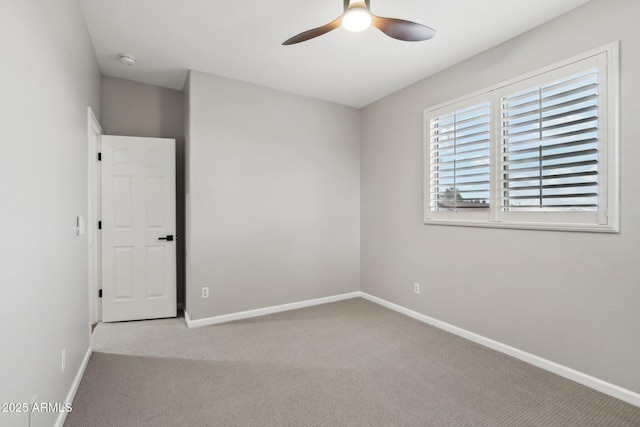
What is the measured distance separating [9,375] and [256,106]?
10.5 ft

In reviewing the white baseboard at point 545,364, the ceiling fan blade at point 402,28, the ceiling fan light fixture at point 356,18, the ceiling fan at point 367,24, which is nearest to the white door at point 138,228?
the ceiling fan at point 367,24

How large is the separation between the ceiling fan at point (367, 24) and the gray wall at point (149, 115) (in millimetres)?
2389

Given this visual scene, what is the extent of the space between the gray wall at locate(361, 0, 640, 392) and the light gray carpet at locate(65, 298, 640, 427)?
29cm

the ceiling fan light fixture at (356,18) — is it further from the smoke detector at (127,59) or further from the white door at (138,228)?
the white door at (138,228)

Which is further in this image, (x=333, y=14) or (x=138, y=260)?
(x=138, y=260)

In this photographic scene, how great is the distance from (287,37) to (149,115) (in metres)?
2.10

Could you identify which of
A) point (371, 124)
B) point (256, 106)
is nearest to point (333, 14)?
point (256, 106)

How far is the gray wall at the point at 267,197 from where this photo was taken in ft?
11.5

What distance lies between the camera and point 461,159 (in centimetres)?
319

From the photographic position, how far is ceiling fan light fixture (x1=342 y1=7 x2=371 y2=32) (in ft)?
6.29

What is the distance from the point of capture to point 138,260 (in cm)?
362

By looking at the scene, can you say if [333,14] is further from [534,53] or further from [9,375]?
[9,375]

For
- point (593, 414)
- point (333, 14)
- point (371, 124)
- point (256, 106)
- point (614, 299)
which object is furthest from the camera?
point (371, 124)

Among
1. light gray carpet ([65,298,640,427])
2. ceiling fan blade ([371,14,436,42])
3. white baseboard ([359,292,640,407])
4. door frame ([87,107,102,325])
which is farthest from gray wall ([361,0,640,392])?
door frame ([87,107,102,325])
